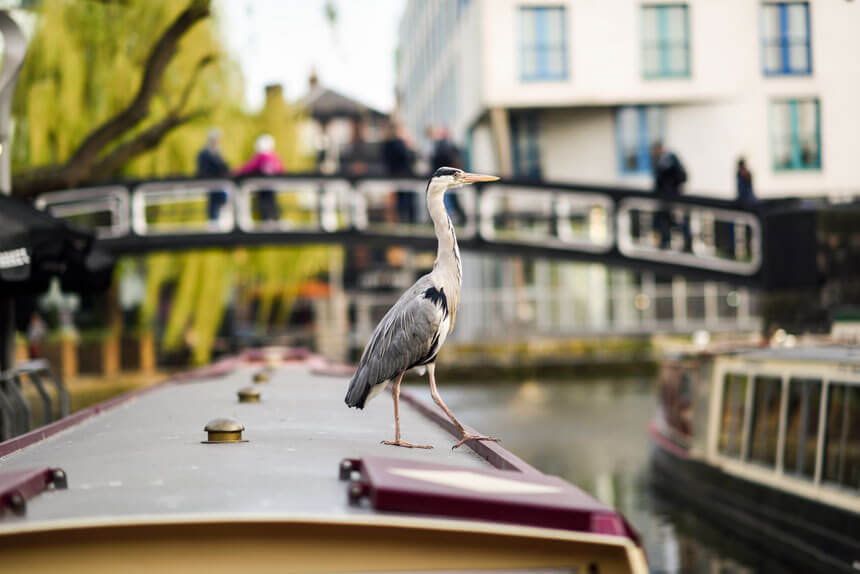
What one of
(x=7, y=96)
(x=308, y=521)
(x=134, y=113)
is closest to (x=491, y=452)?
(x=308, y=521)

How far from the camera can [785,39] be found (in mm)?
22016

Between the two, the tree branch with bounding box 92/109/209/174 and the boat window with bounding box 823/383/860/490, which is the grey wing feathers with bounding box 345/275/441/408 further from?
the tree branch with bounding box 92/109/209/174

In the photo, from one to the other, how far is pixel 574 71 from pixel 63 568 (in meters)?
28.8

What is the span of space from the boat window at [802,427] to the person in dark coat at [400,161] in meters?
10.6

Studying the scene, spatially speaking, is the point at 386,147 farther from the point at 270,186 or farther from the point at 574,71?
the point at 574,71

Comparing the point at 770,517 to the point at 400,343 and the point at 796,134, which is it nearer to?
the point at 400,343

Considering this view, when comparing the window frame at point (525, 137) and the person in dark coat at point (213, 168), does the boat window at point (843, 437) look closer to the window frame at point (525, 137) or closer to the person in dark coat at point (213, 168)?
the person in dark coat at point (213, 168)

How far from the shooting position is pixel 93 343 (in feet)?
→ 89.9

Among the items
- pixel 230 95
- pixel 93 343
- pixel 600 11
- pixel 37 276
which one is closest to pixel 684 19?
pixel 600 11

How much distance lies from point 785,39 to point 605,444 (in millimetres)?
7175

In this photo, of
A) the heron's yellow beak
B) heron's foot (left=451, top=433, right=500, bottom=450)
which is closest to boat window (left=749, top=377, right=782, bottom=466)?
the heron's yellow beak

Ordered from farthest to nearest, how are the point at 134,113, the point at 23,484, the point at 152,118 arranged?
1. the point at 152,118
2. the point at 134,113
3. the point at 23,484

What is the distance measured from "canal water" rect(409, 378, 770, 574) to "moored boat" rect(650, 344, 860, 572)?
0.92ft

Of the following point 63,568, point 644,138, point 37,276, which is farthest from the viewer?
point 644,138
